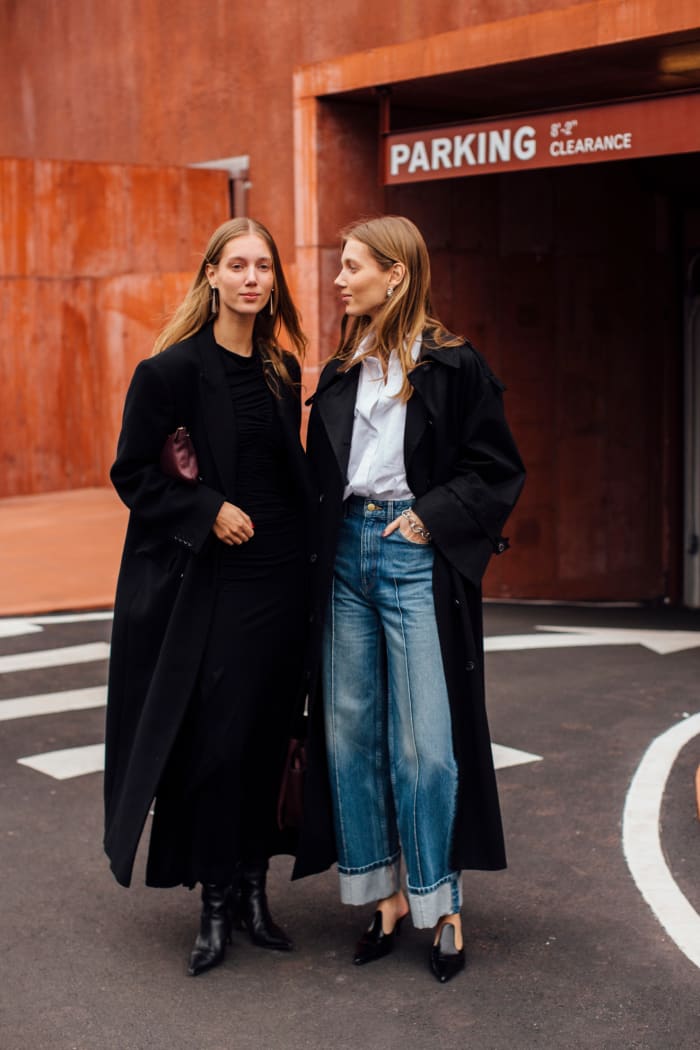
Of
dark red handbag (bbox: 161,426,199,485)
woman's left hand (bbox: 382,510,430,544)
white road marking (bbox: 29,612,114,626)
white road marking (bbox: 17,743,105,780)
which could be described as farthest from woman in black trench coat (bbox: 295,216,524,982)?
white road marking (bbox: 29,612,114,626)

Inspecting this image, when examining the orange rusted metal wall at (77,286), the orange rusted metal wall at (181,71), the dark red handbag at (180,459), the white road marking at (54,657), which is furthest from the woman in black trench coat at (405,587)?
the orange rusted metal wall at (77,286)

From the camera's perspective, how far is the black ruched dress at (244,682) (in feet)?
14.9

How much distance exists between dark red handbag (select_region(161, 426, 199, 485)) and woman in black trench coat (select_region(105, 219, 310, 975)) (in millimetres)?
42

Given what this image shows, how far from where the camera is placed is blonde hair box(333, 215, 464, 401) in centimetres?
446

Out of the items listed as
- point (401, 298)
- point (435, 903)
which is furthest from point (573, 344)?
point (435, 903)

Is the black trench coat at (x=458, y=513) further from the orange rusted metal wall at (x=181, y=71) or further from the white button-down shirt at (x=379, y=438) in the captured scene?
the orange rusted metal wall at (x=181, y=71)

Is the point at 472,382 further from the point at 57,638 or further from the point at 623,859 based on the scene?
the point at 57,638

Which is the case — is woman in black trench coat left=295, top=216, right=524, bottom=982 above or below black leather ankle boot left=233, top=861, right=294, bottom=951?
above

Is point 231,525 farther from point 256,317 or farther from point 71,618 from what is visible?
point 71,618

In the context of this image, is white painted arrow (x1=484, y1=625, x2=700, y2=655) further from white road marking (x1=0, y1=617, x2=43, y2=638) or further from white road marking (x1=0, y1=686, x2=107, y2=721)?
white road marking (x1=0, y1=617, x2=43, y2=638)

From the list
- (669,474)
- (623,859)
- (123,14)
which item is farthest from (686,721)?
(123,14)

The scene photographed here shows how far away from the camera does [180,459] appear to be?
14.6ft

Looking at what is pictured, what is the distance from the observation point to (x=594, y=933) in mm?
4832

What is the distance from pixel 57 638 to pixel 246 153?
28.3ft
